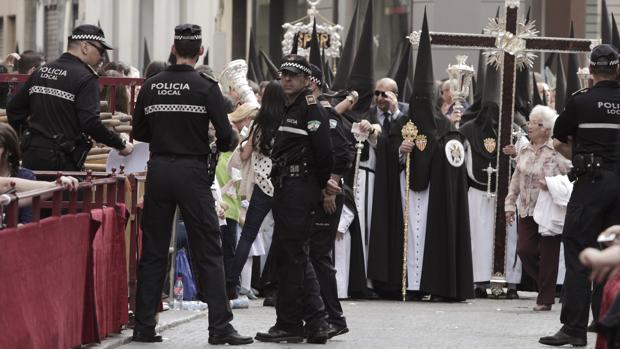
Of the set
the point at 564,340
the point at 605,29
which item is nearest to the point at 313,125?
the point at 564,340

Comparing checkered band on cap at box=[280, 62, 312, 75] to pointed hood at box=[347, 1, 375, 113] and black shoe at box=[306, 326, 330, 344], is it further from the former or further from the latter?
pointed hood at box=[347, 1, 375, 113]

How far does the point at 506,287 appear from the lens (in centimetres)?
1802

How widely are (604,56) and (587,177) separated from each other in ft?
2.84

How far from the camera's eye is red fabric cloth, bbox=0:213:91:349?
910cm

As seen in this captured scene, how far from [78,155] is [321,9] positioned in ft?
84.5

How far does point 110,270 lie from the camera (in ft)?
38.1

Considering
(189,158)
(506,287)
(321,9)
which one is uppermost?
(321,9)

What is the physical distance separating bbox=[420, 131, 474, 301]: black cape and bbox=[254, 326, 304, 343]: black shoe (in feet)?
15.9

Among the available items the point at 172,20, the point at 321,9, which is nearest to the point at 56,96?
the point at 321,9

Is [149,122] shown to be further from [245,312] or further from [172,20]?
[172,20]

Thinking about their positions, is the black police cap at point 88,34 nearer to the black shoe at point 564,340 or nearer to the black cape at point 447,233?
the black shoe at point 564,340

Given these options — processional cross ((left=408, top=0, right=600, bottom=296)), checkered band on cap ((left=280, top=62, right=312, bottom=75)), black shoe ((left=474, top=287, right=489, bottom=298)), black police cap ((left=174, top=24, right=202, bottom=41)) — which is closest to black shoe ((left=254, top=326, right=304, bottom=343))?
checkered band on cap ((left=280, top=62, right=312, bottom=75))

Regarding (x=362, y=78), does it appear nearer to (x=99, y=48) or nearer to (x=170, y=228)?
(x=99, y=48)

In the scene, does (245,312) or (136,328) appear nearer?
(136,328)
